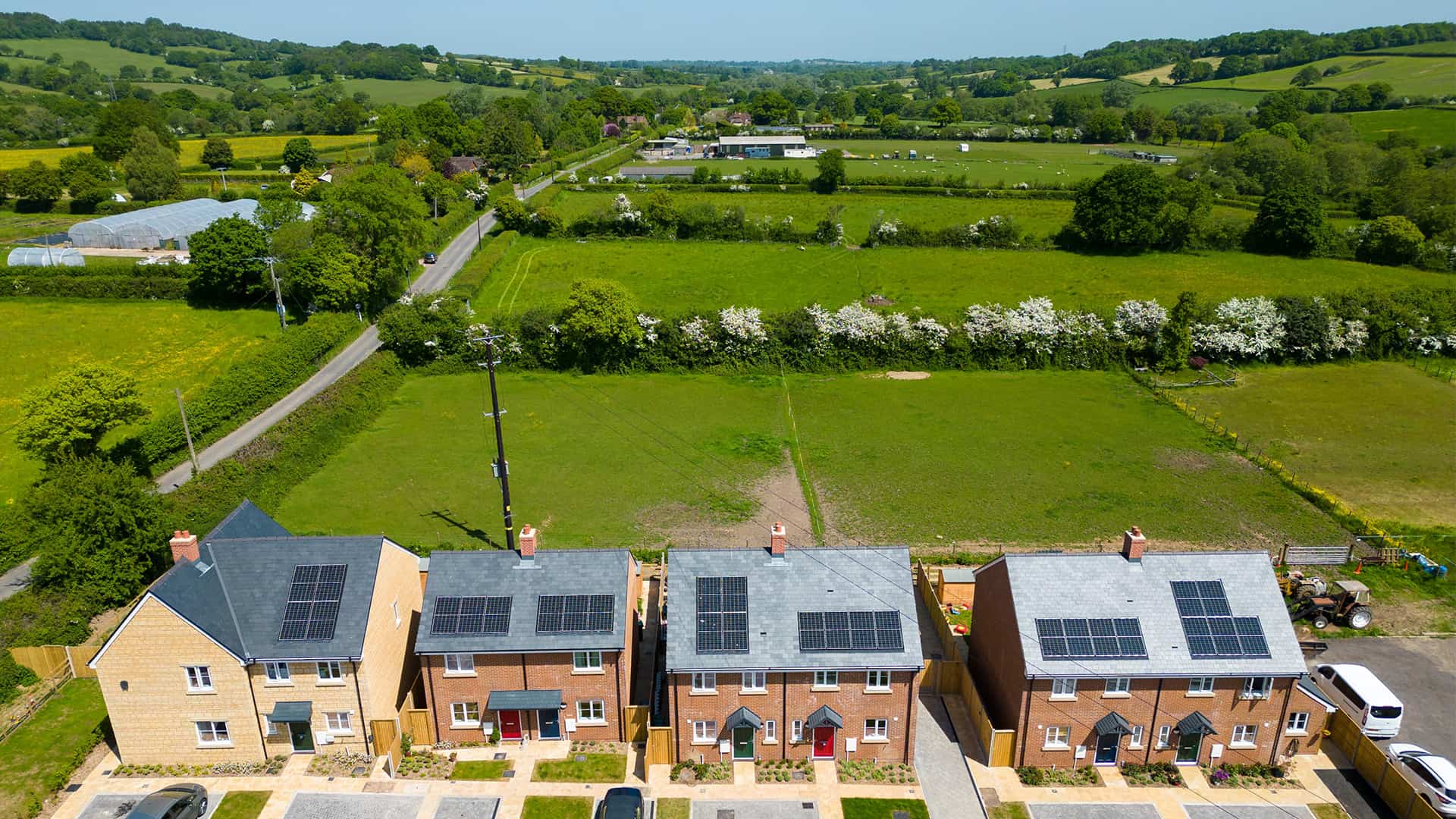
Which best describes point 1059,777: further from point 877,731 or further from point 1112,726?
point 877,731

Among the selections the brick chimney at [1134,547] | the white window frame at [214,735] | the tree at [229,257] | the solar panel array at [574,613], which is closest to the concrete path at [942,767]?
the brick chimney at [1134,547]

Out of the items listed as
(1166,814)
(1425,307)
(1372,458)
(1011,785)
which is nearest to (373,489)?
(1011,785)

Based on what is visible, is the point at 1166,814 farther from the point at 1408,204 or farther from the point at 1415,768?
the point at 1408,204

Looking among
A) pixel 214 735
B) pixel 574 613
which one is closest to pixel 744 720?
pixel 574 613

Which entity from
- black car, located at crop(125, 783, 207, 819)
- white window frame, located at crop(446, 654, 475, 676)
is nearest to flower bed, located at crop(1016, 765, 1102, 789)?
white window frame, located at crop(446, 654, 475, 676)

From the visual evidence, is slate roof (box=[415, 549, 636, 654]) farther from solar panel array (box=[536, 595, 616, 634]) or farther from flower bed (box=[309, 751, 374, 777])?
flower bed (box=[309, 751, 374, 777])
